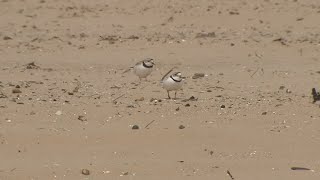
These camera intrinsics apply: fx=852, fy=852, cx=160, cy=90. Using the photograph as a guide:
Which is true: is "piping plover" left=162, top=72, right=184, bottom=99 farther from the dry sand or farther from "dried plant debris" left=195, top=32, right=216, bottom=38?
"dried plant debris" left=195, top=32, right=216, bottom=38

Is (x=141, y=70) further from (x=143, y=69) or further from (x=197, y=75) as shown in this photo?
(x=197, y=75)

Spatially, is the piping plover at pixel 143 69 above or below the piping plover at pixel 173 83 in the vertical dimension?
below

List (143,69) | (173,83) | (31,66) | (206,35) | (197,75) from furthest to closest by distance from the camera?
(206,35) < (31,66) < (197,75) < (143,69) < (173,83)

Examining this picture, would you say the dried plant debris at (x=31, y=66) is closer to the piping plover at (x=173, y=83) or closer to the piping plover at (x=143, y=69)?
the piping plover at (x=143, y=69)

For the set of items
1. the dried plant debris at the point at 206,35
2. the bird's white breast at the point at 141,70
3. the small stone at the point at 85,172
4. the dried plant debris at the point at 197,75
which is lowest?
the dried plant debris at the point at 206,35

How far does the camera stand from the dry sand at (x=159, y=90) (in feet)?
25.6

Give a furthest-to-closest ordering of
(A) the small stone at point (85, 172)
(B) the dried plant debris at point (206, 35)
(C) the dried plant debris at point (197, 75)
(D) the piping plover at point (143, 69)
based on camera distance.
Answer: (B) the dried plant debris at point (206, 35) < (C) the dried plant debris at point (197, 75) < (D) the piping plover at point (143, 69) < (A) the small stone at point (85, 172)

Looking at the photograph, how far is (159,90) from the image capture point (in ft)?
37.9

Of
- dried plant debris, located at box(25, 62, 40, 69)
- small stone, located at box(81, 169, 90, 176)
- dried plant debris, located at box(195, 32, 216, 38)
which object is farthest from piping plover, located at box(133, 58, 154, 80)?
dried plant debris, located at box(195, 32, 216, 38)

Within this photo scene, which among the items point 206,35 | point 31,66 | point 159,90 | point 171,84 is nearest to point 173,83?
point 171,84

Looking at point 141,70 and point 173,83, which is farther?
point 141,70

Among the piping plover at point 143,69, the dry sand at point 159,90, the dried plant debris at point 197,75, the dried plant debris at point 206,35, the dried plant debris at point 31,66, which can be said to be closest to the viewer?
the dry sand at point 159,90

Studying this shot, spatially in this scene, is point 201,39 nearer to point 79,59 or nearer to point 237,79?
point 79,59

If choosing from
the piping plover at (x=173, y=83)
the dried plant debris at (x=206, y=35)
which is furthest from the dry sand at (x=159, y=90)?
the piping plover at (x=173, y=83)
